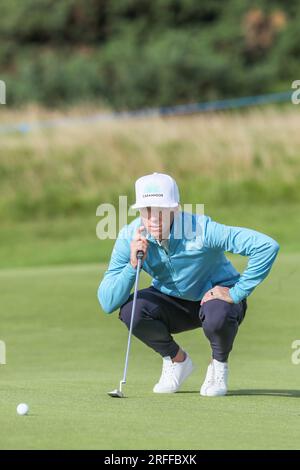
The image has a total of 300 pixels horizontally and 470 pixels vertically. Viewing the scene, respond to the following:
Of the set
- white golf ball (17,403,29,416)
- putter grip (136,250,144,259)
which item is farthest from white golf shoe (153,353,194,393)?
white golf ball (17,403,29,416)

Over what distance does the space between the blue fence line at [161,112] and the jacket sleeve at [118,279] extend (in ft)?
57.7

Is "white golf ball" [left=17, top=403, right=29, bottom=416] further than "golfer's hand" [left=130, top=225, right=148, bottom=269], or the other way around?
"golfer's hand" [left=130, top=225, right=148, bottom=269]

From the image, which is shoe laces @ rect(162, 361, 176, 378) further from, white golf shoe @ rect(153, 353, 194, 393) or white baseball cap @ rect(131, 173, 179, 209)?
white baseball cap @ rect(131, 173, 179, 209)

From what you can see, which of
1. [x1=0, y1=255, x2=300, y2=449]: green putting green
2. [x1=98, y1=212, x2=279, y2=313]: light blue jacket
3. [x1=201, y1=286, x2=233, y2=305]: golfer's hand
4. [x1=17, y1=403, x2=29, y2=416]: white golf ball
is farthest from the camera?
[x1=201, y1=286, x2=233, y2=305]: golfer's hand

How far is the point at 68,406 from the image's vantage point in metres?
6.43

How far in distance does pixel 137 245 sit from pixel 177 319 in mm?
810

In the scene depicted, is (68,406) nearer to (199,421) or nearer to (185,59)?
(199,421)

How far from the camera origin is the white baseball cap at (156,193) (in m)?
7.12

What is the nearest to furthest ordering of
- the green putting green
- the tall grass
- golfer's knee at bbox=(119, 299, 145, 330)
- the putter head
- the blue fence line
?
the green putting green, the putter head, golfer's knee at bbox=(119, 299, 145, 330), the tall grass, the blue fence line

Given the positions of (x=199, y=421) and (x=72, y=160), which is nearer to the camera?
(x=199, y=421)

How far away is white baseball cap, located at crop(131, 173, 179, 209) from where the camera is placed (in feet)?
23.4

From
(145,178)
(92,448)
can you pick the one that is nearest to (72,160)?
(145,178)
